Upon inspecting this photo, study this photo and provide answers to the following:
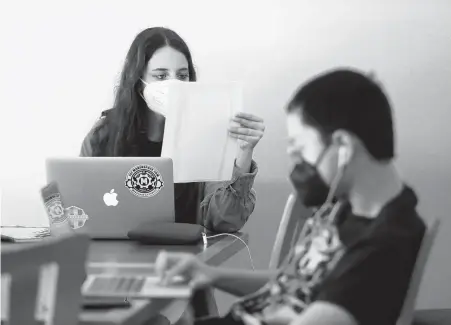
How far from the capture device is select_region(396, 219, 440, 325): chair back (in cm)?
85

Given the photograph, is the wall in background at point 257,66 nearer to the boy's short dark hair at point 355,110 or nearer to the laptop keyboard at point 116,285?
the laptop keyboard at point 116,285

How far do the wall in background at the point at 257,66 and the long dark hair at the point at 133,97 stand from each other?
0.67ft

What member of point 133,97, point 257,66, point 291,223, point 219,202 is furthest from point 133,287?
point 257,66

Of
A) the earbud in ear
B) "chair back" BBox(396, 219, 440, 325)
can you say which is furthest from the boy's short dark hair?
"chair back" BBox(396, 219, 440, 325)

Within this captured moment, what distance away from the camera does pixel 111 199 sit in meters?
1.42

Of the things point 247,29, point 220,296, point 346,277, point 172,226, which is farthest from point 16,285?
point 247,29

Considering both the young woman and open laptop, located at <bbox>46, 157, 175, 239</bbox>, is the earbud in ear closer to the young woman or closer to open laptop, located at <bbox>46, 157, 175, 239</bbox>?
open laptop, located at <bbox>46, 157, 175, 239</bbox>

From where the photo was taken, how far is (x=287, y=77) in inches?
83.4

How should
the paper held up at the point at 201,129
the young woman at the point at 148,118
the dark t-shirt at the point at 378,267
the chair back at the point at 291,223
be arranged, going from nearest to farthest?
the dark t-shirt at the point at 378,267, the chair back at the point at 291,223, the paper held up at the point at 201,129, the young woman at the point at 148,118

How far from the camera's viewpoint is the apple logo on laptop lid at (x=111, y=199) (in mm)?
1415

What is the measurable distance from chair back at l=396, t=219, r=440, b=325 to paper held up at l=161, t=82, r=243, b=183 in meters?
0.64

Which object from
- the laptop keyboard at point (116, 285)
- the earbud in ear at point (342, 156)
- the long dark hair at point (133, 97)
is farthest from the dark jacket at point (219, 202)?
the earbud in ear at point (342, 156)

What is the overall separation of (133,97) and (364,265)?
4.12ft

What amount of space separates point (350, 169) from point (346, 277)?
0.13 m
